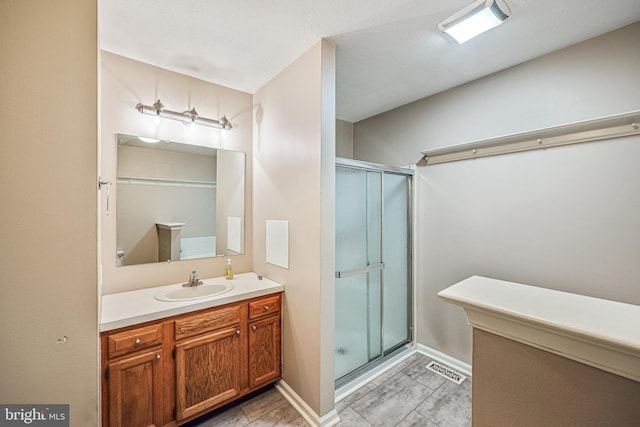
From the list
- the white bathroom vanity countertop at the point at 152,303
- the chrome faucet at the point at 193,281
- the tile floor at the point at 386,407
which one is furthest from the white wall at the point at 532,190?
the chrome faucet at the point at 193,281

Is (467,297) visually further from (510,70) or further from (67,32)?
(510,70)

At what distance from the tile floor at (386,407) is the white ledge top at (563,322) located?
1.41 meters

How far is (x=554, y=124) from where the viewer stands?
6.02 feet

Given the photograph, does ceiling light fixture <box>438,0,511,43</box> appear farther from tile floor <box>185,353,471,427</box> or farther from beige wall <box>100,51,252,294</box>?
tile floor <box>185,353,471,427</box>

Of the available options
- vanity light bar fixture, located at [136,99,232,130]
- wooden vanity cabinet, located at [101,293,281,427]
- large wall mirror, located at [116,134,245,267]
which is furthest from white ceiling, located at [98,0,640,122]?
wooden vanity cabinet, located at [101,293,281,427]

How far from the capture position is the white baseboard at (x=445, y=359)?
2.29m

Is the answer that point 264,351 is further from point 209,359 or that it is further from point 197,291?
point 197,291

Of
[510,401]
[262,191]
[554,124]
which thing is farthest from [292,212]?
[554,124]

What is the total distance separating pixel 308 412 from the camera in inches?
70.5

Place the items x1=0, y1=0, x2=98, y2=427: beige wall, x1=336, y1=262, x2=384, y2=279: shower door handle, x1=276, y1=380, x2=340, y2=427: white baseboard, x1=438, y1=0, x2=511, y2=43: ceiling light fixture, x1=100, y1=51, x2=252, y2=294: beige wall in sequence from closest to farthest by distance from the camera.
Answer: x1=0, y1=0, x2=98, y2=427: beige wall → x1=438, y1=0, x2=511, y2=43: ceiling light fixture → x1=276, y1=380, x2=340, y2=427: white baseboard → x1=100, y1=51, x2=252, y2=294: beige wall → x1=336, y1=262, x2=384, y2=279: shower door handle

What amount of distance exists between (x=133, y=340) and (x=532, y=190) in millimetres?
2804

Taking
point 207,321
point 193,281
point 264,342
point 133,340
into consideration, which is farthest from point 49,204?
point 264,342

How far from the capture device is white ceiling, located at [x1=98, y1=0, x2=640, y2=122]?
1452 mm

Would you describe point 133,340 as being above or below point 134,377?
above
